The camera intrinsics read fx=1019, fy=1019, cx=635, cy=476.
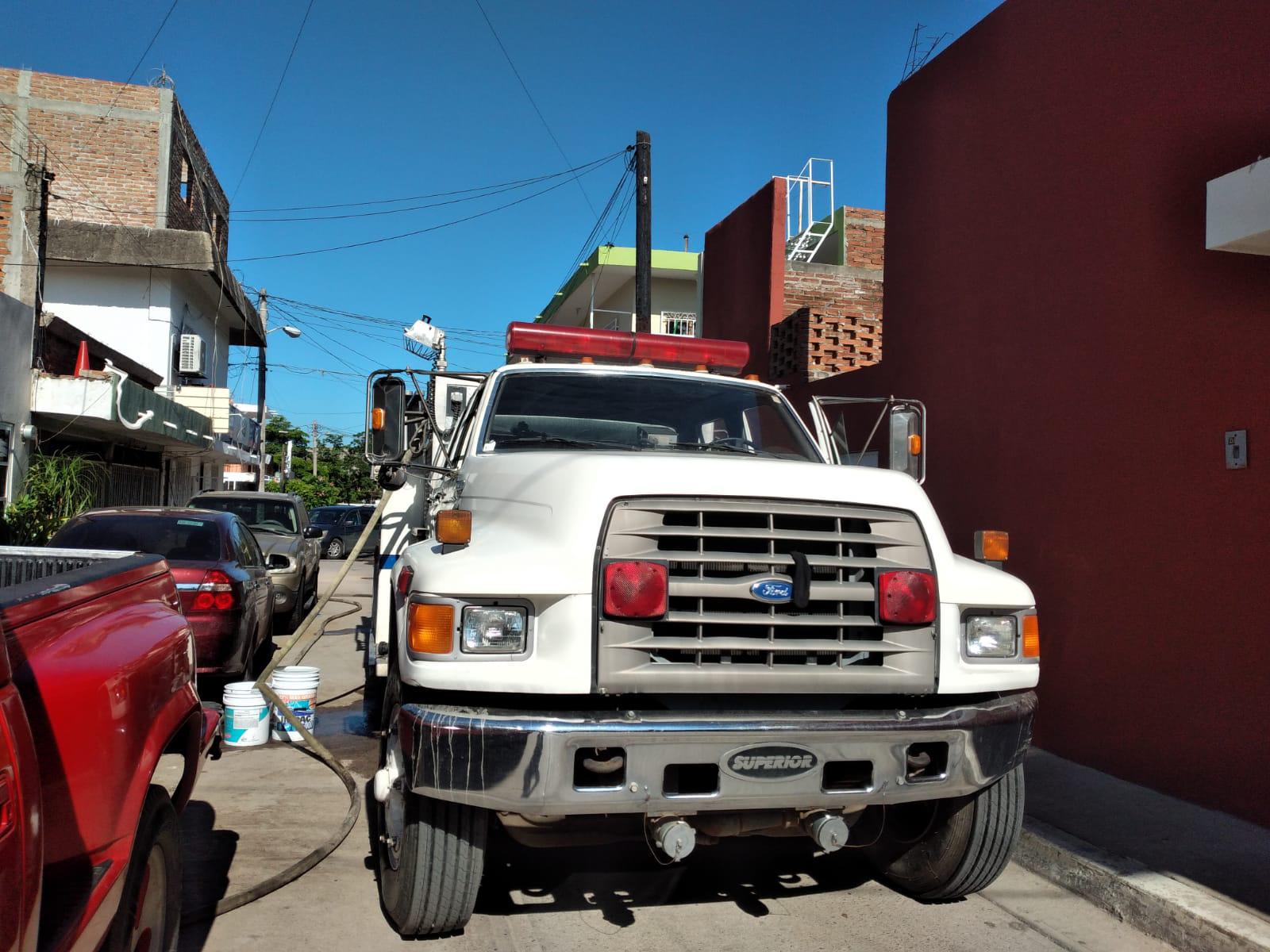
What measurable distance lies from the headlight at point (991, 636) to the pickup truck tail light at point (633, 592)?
1.16 meters

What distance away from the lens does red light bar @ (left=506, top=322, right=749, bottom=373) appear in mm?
6383

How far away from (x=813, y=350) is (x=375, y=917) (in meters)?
8.10

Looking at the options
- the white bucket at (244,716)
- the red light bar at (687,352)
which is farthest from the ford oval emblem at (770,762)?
the white bucket at (244,716)

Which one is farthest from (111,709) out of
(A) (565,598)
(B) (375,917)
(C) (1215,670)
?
(C) (1215,670)

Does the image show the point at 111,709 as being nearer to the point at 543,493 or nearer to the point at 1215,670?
the point at 543,493

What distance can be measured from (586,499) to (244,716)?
404 cm

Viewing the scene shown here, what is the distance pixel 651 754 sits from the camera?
3014mm

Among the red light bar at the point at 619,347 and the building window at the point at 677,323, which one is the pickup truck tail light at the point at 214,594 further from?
the building window at the point at 677,323

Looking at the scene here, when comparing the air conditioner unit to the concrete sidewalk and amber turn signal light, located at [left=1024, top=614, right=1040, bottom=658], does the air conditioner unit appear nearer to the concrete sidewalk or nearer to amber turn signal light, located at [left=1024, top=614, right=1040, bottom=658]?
the concrete sidewalk

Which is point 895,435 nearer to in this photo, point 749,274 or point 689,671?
point 689,671

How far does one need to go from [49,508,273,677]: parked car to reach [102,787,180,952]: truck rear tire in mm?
4051

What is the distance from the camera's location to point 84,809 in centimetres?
207

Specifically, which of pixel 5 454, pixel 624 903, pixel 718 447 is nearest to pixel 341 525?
pixel 5 454

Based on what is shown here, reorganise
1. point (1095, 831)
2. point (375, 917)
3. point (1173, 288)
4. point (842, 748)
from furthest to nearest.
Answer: point (1173, 288) < point (1095, 831) < point (375, 917) < point (842, 748)
